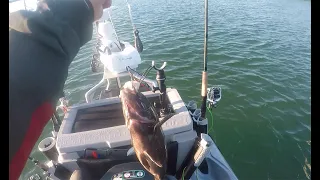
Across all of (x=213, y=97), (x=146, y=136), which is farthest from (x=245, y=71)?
(x=146, y=136)

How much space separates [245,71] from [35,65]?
38.4 ft

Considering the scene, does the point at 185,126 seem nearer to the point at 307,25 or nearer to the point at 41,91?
the point at 41,91

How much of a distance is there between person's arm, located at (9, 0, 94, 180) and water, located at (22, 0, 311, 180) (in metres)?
6.50

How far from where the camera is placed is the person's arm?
1.04 meters

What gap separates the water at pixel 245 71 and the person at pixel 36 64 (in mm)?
6493

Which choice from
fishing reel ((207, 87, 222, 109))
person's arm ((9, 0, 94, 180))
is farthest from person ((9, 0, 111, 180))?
fishing reel ((207, 87, 222, 109))

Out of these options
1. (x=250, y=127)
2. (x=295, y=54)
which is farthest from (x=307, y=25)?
(x=250, y=127)

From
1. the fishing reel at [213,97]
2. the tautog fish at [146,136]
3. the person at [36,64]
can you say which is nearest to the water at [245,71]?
the fishing reel at [213,97]

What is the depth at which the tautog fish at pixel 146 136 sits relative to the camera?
305 centimetres

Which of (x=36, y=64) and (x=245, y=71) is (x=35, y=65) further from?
(x=245, y=71)

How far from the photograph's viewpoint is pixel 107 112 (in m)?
4.22

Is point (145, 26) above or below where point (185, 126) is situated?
above

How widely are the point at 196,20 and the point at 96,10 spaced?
1795 cm
